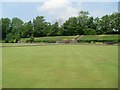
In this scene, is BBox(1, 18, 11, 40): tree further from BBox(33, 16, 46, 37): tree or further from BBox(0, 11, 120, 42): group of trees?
BBox(33, 16, 46, 37): tree

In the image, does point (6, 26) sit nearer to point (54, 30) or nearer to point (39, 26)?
point (39, 26)

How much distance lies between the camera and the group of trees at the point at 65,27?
236 ft

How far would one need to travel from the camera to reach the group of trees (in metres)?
71.9

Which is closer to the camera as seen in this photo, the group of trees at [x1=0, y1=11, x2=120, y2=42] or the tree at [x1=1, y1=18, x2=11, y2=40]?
the group of trees at [x1=0, y1=11, x2=120, y2=42]

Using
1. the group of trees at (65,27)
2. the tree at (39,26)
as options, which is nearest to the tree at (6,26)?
the group of trees at (65,27)

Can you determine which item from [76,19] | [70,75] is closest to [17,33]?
[76,19]

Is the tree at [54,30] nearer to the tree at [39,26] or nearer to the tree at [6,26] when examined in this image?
the tree at [39,26]

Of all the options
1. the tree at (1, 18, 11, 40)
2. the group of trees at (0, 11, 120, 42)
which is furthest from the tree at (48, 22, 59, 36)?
the tree at (1, 18, 11, 40)

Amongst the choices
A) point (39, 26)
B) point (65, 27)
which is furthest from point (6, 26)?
point (65, 27)

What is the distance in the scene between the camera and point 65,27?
3029 inches

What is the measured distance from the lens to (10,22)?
3351 inches

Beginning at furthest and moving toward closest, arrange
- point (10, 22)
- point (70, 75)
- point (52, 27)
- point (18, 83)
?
point (10, 22)
point (52, 27)
point (70, 75)
point (18, 83)

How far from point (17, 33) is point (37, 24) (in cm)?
672

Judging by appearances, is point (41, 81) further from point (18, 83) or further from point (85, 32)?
point (85, 32)
